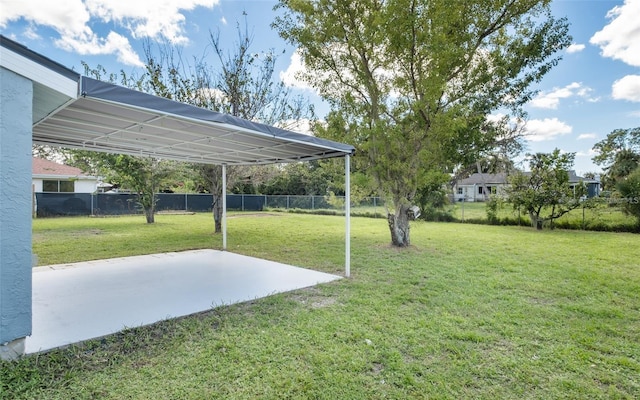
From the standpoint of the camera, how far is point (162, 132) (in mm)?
4484

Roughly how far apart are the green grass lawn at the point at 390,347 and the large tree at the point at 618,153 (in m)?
25.7

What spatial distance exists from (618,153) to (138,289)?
3437 centimetres

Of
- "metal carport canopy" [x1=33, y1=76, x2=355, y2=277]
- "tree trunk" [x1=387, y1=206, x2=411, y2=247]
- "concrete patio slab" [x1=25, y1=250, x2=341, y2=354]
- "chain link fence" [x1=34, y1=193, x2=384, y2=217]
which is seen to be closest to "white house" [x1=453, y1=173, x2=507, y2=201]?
"chain link fence" [x1=34, y1=193, x2=384, y2=217]

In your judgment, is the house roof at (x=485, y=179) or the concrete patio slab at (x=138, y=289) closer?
the concrete patio slab at (x=138, y=289)

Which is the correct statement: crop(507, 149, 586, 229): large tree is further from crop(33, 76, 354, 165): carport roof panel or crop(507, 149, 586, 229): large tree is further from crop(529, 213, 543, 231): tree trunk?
crop(33, 76, 354, 165): carport roof panel

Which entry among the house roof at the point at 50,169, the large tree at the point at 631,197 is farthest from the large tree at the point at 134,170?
the large tree at the point at 631,197

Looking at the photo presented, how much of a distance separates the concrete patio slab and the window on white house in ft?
53.7

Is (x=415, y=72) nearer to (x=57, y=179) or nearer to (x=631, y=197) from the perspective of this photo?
(x=631, y=197)

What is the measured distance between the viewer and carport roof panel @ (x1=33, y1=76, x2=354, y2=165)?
9.48 feet

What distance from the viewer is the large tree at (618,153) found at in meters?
24.1

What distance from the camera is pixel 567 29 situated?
691 cm

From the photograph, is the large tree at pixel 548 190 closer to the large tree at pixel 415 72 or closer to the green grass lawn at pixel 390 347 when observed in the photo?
the large tree at pixel 415 72

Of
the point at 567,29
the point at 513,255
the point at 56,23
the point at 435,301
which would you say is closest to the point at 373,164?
the point at 513,255

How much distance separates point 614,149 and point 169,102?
35.8 m
